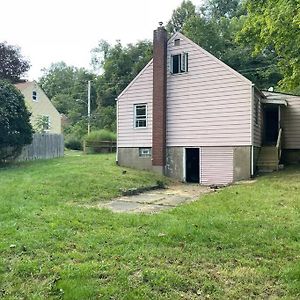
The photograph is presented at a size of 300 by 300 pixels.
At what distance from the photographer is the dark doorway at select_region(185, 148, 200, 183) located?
20.0m

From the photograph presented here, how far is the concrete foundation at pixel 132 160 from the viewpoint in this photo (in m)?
20.6

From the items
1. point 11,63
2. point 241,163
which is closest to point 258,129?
point 241,163

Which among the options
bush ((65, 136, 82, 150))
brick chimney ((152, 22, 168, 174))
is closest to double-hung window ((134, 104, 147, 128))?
A: brick chimney ((152, 22, 168, 174))

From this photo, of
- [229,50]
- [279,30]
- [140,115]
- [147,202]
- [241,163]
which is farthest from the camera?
[229,50]

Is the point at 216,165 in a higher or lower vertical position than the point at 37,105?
lower

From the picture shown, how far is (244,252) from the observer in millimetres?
6059

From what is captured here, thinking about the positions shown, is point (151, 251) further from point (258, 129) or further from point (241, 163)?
point (258, 129)

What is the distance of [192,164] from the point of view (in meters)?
20.6

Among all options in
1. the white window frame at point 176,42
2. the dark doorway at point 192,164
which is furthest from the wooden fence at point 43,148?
the white window frame at point 176,42

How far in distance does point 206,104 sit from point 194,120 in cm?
101

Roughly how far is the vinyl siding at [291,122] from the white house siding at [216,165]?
5.68m

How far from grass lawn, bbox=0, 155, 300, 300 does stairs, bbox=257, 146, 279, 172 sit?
29.5 feet

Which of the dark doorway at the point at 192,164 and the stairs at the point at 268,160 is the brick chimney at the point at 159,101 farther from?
the stairs at the point at 268,160

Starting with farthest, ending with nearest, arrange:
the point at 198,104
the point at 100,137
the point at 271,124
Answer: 1. the point at 100,137
2. the point at 271,124
3. the point at 198,104
